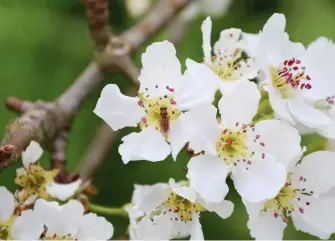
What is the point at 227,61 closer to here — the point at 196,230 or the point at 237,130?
the point at 237,130

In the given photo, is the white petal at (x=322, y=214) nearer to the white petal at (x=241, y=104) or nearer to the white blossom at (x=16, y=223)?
the white petal at (x=241, y=104)

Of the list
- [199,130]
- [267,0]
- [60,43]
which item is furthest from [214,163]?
[267,0]

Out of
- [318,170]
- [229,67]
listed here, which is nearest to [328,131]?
[318,170]

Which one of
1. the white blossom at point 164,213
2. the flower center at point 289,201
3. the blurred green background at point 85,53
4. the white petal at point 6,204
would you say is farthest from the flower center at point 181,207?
the blurred green background at point 85,53

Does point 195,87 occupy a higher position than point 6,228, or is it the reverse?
point 195,87

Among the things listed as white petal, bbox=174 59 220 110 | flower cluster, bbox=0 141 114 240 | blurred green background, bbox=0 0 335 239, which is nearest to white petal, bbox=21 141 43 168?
flower cluster, bbox=0 141 114 240

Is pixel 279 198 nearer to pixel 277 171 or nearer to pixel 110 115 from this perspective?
pixel 277 171
